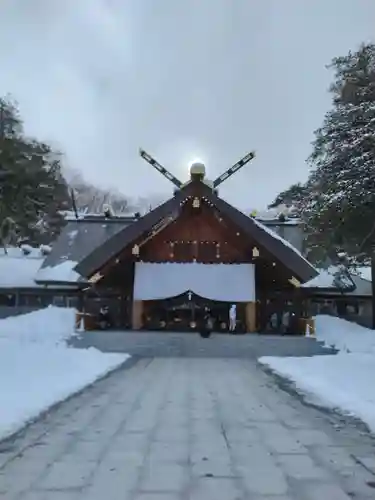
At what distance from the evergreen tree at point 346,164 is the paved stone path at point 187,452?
6790mm

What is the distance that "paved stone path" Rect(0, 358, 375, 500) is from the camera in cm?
326

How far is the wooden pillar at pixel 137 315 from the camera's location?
1879cm

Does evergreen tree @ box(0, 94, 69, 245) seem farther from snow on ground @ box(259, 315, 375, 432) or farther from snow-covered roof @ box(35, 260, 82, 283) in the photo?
snow on ground @ box(259, 315, 375, 432)

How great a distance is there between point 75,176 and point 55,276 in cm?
3535

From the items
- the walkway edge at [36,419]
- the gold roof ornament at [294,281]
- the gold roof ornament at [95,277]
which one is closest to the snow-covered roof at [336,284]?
the gold roof ornament at [294,281]

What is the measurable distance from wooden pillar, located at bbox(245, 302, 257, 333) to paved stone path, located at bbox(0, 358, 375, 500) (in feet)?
37.7

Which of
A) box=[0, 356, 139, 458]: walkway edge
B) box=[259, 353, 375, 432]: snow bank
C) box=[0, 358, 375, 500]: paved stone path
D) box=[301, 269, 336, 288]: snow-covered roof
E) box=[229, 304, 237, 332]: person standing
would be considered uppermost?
Answer: box=[301, 269, 336, 288]: snow-covered roof

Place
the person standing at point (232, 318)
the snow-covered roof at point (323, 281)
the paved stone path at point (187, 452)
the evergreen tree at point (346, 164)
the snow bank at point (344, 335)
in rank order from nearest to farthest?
the paved stone path at point (187, 452) < the evergreen tree at point (346, 164) < the snow bank at point (344, 335) < the person standing at point (232, 318) < the snow-covered roof at point (323, 281)

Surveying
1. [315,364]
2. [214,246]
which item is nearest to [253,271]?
[214,246]

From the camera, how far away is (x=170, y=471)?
366 cm

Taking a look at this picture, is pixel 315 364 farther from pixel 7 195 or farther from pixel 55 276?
pixel 7 195

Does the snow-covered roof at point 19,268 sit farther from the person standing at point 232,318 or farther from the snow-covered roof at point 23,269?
the person standing at point 232,318

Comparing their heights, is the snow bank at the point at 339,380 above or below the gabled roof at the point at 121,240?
below

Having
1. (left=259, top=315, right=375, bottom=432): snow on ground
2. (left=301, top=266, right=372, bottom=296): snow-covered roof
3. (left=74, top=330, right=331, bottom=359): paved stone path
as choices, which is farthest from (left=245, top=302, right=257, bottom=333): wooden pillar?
(left=259, top=315, right=375, bottom=432): snow on ground
